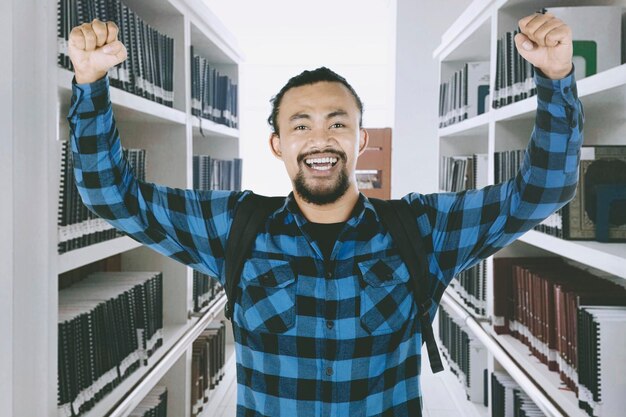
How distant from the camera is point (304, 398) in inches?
50.1

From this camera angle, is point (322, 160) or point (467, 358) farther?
point (467, 358)

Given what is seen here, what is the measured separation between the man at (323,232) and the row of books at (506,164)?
0.74 meters

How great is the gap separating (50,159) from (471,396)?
2383 millimetres

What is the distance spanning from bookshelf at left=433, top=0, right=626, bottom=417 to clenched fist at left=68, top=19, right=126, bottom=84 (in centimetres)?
111

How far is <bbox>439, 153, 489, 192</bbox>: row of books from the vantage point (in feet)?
8.85

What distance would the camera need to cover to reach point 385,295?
1.32 metres

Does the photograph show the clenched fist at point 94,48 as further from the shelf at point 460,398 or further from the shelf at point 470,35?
the shelf at point 460,398

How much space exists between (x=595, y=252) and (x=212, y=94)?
7.25 feet

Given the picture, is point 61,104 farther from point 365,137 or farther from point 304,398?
point 304,398

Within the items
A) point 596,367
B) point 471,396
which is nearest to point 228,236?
point 596,367

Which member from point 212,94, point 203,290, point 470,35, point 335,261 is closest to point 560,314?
point 335,261

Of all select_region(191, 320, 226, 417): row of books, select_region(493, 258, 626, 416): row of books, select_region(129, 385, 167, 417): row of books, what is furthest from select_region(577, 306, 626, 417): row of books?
select_region(191, 320, 226, 417): row of books

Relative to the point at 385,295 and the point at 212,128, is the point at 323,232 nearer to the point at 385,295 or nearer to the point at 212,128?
the point at 385,295

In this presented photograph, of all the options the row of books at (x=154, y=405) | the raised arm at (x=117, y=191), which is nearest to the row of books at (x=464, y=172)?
the raised arm at (x=117, y=191)
